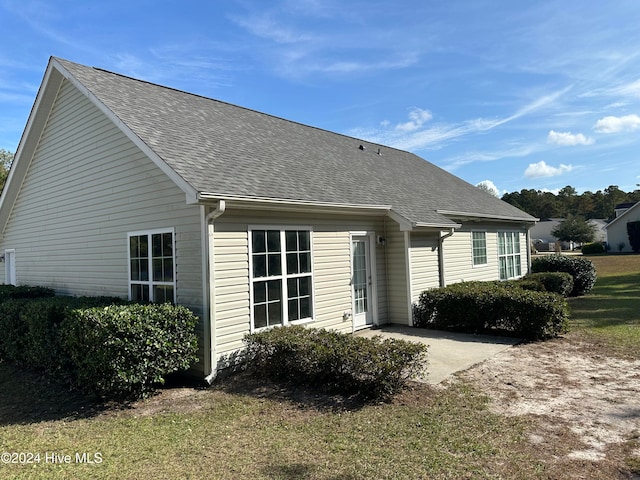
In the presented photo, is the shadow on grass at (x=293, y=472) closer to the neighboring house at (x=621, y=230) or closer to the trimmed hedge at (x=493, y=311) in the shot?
the trimmed hedge at (x=493, y=311)

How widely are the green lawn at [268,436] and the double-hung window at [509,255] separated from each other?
11.2 m

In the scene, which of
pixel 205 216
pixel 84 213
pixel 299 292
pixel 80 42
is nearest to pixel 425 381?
pixel 299 292

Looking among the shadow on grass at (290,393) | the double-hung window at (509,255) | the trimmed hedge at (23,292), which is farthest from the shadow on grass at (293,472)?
the double-hung window at (509,255)

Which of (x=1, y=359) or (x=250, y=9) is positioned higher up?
(x=250, y=9)

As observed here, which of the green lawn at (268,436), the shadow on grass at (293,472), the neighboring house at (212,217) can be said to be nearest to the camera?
the shadow on grass at (293,472)

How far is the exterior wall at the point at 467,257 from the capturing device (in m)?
12.6

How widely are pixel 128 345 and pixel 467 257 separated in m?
10.8

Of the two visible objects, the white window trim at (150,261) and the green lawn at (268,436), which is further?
the white window trim at (150,261)

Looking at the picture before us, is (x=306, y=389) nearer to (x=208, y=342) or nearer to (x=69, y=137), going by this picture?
(x=208, y=342)

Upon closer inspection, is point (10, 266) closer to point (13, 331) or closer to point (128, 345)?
point (13, 331)

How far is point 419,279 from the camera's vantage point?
11.0 metres

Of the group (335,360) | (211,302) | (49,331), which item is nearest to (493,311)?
(335,360)

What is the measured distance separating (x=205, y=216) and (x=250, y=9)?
19.4ft

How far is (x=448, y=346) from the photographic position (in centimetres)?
856
